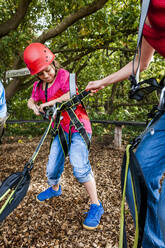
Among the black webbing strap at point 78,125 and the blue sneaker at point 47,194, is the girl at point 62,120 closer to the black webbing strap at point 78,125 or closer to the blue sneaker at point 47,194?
the black webbing strap at point 78,125

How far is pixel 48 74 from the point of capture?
6.92 ft

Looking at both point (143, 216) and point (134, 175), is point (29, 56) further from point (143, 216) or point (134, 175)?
point (143, 216)

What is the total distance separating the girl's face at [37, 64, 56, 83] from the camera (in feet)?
6.82

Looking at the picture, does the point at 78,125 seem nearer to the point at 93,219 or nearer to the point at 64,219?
the point at 93,219

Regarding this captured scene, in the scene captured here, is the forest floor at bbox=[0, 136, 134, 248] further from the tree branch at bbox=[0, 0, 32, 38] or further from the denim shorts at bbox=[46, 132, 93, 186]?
the tree branch at bbox=[0, 0, 32, 38]

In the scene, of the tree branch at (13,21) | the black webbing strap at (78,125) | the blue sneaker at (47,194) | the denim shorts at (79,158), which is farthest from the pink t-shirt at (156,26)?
the tree branch at (13,21)

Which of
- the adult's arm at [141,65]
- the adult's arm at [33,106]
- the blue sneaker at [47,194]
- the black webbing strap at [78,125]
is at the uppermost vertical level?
the adult's arm at [141,65]

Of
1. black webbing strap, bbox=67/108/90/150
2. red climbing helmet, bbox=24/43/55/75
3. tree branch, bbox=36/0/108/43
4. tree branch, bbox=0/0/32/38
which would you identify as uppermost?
tree branch, bbox=0/0/32/38

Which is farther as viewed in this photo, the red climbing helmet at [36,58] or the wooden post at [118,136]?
the wooden post at [118,136]

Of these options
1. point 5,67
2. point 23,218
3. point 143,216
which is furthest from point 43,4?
point 143,216

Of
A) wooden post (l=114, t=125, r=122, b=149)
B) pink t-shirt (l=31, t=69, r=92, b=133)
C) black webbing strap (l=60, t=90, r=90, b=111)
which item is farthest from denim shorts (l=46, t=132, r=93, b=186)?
wooden post (l=114, t=125, r=122, b=149)

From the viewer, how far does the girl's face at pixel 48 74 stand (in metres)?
2.08

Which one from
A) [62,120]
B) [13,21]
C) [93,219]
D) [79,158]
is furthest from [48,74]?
[13,21]

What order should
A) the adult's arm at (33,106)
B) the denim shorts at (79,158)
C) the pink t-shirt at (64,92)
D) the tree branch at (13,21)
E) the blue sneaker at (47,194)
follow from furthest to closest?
the tree branch at (13,21) < the blue sneaker at (47,194) < the adult's arm at (33,106) < the pink t-shirt at (64,92) < the denim shorts at (79,158)
